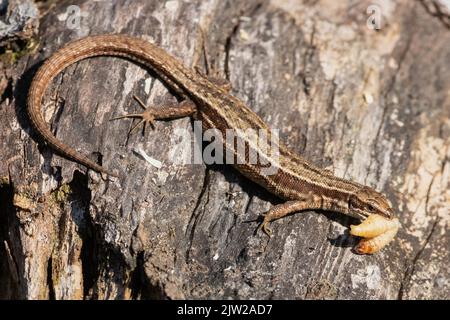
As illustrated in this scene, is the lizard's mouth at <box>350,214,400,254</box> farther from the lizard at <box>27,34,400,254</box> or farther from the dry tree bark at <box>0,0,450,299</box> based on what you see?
the dry tree bark at <box>0,0,450,299</box>

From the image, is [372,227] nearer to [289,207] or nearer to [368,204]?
[368,204]

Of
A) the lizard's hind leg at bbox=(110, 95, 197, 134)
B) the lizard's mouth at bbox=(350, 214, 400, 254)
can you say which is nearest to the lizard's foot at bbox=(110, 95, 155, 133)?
the lizard's hind leg at bbox=(110, 95, 197, 134)

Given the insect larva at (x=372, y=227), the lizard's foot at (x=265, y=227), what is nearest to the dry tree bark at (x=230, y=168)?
the lizard's foot at (x=265, y=227)

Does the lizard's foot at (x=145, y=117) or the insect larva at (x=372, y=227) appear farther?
the lizard's foot at (x=145, y=117)

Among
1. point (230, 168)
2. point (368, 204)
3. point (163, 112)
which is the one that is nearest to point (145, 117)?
point (163, 112)

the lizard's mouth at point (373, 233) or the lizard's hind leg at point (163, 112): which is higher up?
the lizard's hind leg at point (163, 112)

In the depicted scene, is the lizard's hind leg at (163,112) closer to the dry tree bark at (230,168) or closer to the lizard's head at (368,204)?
the dry tree bark at (230,168)
